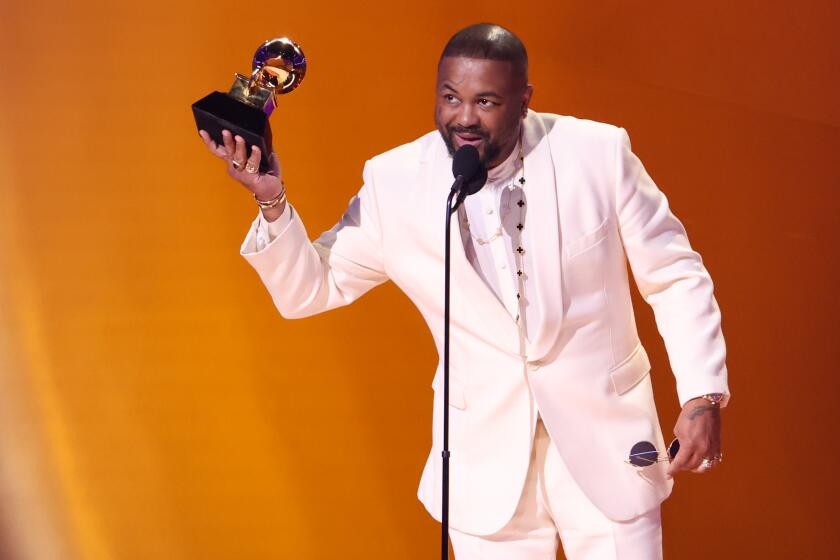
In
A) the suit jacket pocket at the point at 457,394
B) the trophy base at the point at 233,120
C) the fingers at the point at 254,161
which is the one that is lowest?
the suit jacket pocket at the point at 457,394

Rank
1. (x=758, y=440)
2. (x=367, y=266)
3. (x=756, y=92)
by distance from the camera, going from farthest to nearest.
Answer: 1. (x=758, y=440)
2. (x=756, y=92)
3. (x=367, y=266)

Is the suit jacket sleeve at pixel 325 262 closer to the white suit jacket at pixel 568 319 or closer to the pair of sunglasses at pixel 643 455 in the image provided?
the white suit jacket at pixel 568 319

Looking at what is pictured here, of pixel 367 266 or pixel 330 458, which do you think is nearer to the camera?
pixel 367 266

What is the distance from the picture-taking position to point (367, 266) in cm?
259

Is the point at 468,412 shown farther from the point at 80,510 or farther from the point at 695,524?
the point at 80,510

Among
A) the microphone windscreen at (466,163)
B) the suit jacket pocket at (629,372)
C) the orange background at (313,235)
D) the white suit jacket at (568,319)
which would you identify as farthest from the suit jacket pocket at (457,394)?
the orange background at (313,235)

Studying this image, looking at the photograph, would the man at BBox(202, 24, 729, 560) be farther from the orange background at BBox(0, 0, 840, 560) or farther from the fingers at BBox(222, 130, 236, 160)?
the orange background at BBox(0, 0, 840, 560)

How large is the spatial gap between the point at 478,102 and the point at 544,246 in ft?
1.07

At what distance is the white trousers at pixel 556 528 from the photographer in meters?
2.33

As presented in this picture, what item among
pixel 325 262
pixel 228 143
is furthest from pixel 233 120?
pixel 325 262

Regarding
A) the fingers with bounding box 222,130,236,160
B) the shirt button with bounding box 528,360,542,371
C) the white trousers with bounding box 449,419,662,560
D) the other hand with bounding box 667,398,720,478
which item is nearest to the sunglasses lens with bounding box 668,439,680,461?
the other hand with bounding box 667,398,720,478

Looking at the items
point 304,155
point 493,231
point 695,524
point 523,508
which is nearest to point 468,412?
point 523,508

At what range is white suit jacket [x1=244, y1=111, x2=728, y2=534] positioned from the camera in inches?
90.3

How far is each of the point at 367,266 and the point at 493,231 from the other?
0.38 meters
